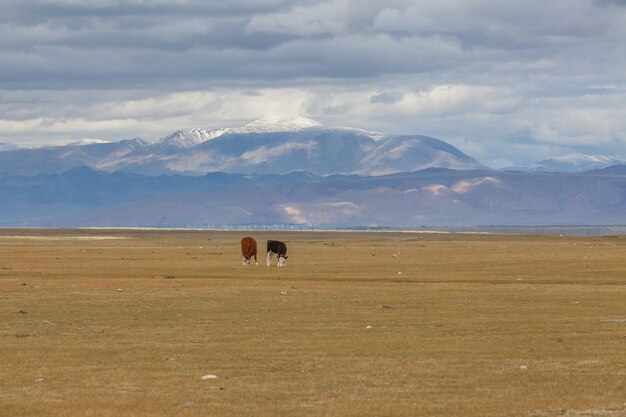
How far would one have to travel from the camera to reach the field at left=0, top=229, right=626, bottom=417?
1936cm

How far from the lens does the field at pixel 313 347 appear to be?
19.4m

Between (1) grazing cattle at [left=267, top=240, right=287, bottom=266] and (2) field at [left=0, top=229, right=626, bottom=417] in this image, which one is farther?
(1) grazing cattle at [left=267, top=240, right=287, bottom=266]

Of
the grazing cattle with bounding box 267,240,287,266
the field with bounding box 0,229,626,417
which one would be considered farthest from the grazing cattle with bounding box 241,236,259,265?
the field with bounding box 0,229,626,417

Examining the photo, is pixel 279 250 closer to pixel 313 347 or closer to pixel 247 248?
pixel 247 248

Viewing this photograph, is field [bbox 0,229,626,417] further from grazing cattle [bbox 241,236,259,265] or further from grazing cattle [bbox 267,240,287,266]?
grazing cattle [bbox 241,236,259,265]

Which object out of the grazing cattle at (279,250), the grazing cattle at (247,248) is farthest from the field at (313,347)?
the grazing cattle at (247,248)

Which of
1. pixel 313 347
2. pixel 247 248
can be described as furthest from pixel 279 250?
pixel 313 347

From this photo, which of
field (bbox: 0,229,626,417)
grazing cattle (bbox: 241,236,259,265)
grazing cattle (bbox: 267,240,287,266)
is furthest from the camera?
grazing cattle (bbox: 241,236,259,265)

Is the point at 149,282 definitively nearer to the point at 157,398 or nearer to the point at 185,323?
the point at 185,323

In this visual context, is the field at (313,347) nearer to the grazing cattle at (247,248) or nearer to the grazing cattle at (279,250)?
the grazing cattle at (279,250)

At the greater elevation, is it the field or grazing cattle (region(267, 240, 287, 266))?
grazing cattle (region(267, 240, 287, 266))

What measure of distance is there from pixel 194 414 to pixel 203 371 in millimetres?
4242

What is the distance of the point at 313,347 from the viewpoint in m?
25.9

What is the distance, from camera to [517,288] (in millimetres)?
43312
